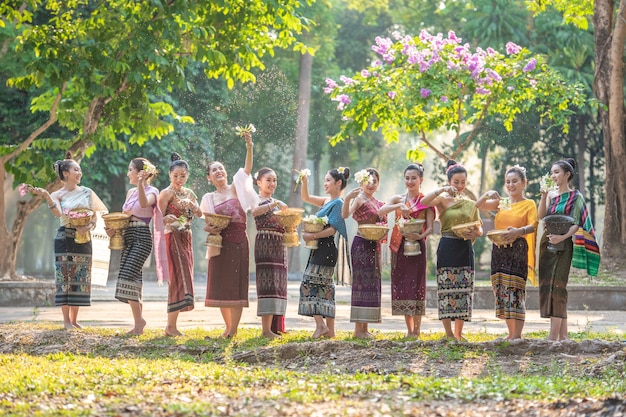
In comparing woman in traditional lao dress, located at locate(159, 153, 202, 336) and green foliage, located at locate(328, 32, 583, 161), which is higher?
green foliage, located at locate(328, 32, 583, 161)

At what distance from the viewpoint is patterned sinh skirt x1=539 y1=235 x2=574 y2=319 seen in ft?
36.6

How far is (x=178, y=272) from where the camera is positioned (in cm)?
1252

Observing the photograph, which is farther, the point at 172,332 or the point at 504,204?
the point at 172,332

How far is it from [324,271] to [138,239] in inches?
89.2

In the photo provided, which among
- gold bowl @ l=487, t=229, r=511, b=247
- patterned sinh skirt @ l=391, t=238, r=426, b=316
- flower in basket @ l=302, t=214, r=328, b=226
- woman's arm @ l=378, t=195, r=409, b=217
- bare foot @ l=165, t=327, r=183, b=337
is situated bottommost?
bare foot @ l=165, t=327, r=183, b=337

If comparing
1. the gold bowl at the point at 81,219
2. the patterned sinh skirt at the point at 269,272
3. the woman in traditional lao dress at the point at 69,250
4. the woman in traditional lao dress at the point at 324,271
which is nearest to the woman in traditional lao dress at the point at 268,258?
the patterned sinh skirt at the point at 269,272

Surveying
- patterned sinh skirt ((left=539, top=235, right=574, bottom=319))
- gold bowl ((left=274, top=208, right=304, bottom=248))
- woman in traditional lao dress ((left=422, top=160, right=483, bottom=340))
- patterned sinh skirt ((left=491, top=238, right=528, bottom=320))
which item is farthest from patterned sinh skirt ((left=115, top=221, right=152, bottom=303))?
patterned sinh skirt ((left=539, top=235, right=574, bottom=319))

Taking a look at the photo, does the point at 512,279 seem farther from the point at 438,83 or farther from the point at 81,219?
the point at 438,83

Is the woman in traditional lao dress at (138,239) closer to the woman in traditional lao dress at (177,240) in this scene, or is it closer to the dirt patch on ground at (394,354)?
the woman in traditional lao dress at (177,240)

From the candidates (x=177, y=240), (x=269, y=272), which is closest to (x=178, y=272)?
(x=177, y=240)

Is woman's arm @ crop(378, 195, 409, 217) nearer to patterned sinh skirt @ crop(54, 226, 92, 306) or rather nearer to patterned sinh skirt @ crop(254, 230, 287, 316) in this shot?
patterned sinh skirt @ crop(254, 230, 287, 316)

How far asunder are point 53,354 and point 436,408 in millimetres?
4910

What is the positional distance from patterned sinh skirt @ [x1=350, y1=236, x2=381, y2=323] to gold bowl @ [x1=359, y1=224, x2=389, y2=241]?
0.20 metres

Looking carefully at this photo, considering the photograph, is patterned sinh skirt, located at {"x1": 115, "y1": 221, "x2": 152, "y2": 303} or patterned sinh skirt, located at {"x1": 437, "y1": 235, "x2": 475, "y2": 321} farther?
patterned sinh skirt, located at {"x1": 115, "y1": 221, "x2": 152, "y2": 303}
